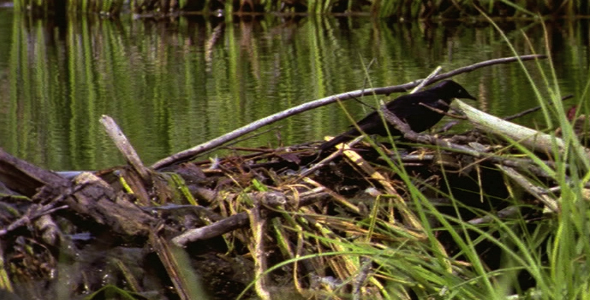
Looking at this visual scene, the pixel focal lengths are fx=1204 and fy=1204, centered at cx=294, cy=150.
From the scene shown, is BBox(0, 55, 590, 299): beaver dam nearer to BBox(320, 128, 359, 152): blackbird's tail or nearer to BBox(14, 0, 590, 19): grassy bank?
BBox(320, 128, 359, 152): blackbird's tail

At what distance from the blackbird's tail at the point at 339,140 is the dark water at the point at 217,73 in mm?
179

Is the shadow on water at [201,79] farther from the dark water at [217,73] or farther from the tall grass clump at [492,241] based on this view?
the tall grass clump at [492,241]

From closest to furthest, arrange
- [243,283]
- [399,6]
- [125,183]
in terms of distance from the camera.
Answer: [243,283] → [125,183] → [399,6]

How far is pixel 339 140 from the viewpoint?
2.53 metres

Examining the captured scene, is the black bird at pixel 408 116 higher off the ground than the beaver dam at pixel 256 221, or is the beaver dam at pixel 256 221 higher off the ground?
the black bird at pixel 408 116

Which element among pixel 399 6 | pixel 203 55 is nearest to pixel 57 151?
pixel 203 55

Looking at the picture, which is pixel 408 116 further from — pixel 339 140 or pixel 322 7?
pixel 322 7

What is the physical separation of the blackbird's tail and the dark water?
179mm

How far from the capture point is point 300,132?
3.86m

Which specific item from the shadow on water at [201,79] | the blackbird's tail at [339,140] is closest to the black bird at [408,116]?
the blackbird's tail at [339,140]

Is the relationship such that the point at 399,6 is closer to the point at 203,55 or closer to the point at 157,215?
the point at 203,55

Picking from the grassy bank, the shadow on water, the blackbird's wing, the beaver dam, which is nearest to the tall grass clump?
the beaver dam

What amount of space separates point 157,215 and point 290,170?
35cm

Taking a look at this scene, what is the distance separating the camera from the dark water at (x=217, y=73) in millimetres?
4026
